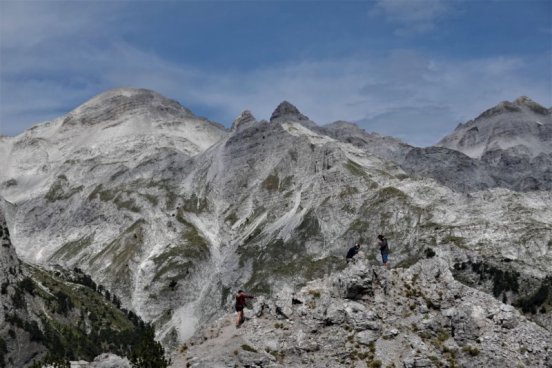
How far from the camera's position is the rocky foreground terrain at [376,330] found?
196ft

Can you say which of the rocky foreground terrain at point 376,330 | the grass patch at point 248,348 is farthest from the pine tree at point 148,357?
the grass patch at point 248,348

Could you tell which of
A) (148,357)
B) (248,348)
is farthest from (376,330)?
(148,357)

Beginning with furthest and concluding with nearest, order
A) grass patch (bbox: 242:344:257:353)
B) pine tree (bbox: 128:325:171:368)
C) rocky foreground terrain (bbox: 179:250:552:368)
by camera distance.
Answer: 1. pine tree (bbox: 128:325:171:368)
2. grass patch (bbox: 242:344:257:353)
3. rocky foreground terrain (bbox: 179:250:552:368)

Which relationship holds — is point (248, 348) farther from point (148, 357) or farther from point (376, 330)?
point (148, 357)

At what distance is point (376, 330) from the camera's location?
62625 millimetres

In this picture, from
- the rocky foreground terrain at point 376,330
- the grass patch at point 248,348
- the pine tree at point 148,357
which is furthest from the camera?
the pine tree at point 148,357

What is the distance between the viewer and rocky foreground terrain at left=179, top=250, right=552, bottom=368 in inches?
2350

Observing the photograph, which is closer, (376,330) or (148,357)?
(376,330)

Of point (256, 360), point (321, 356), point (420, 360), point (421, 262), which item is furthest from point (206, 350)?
point (421, 262)

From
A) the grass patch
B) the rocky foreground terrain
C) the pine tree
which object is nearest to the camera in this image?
the rocky foreground terrain

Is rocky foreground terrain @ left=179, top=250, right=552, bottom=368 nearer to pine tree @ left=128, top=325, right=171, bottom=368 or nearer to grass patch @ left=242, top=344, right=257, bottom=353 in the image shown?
grass patch @ left=242, top=344, right=257, bottom=353

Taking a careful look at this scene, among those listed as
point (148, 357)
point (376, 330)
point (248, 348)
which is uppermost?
point (376, 330)

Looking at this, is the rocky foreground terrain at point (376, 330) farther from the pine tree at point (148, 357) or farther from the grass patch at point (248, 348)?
the pine tree at point (148, 357)

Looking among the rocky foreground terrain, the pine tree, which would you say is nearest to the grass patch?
the rocky foreground terrain
